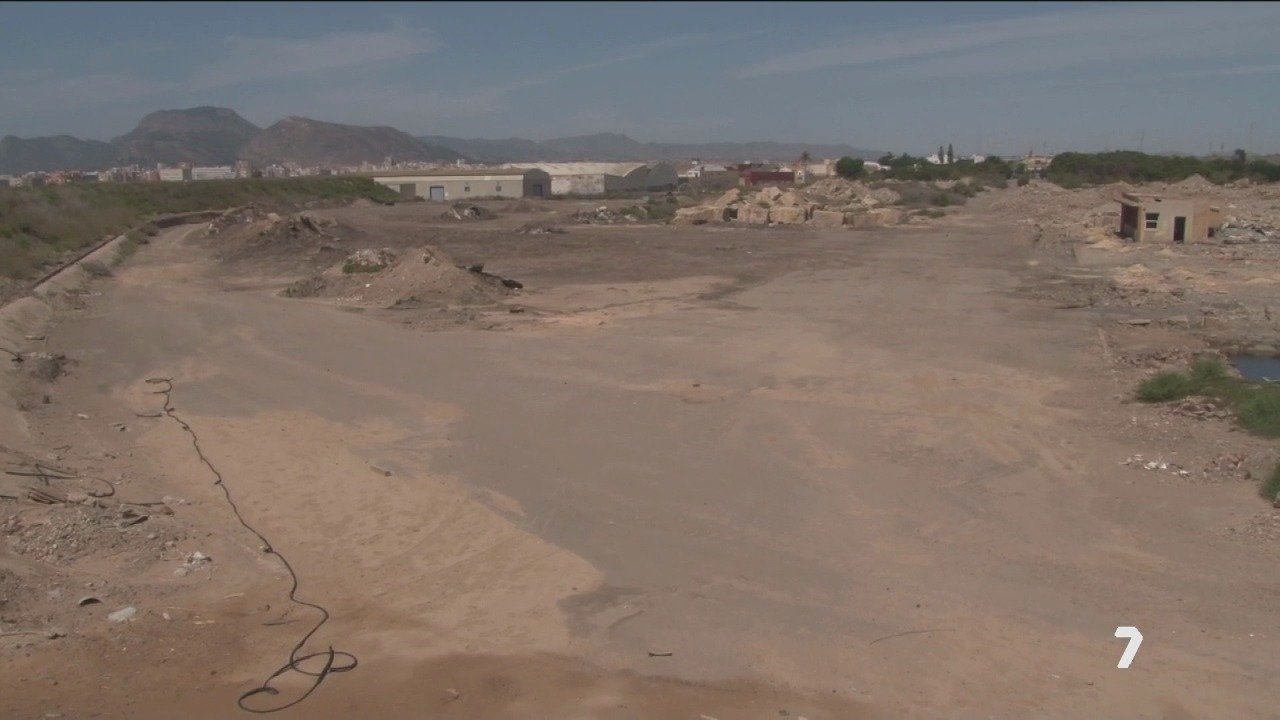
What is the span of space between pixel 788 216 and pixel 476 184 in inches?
1707

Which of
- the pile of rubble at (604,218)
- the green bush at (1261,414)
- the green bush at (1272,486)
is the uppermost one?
the pile of rubble at (604,218)

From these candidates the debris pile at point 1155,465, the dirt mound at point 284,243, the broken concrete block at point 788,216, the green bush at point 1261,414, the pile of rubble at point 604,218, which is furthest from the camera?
the pile of rubble at point 604,218

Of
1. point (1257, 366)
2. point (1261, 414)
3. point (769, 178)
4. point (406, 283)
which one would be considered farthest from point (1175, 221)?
point (769, 178)

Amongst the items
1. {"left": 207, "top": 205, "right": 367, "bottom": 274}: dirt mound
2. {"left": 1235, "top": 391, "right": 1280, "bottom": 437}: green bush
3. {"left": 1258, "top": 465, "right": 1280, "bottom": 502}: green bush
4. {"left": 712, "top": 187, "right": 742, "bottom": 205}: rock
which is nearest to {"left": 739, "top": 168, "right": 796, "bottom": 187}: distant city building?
{"left": 712, "top": 187, "right": 742, "bottom": 205}: rock

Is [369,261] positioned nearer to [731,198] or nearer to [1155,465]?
[1155,465]

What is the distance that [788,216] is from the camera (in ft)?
164

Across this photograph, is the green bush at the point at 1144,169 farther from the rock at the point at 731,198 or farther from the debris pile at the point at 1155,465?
the debris pile at the point at 1155,465

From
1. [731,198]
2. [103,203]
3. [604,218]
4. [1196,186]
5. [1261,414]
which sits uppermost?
[1196,186]

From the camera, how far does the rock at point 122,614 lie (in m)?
8.12

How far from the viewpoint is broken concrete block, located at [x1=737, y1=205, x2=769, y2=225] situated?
50.7 metres

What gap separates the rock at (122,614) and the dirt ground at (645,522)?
0.19 feet

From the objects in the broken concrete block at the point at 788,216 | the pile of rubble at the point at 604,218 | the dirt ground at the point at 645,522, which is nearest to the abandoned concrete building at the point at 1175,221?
the dirt ground at the point at 645,522

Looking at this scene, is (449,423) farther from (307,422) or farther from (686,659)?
(686,659)

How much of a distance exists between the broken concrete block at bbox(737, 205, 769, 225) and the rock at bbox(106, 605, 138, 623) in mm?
43860
